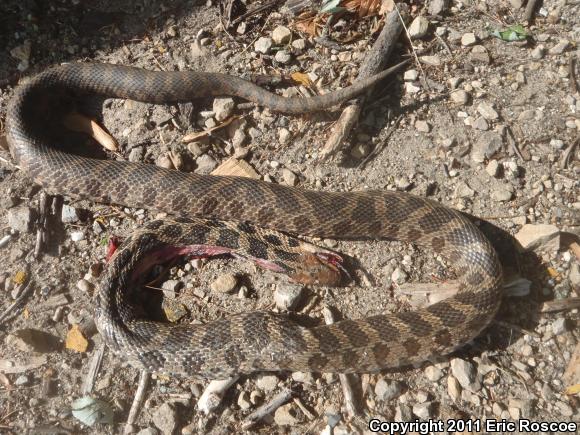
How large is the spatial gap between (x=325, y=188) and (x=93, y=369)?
345 cm

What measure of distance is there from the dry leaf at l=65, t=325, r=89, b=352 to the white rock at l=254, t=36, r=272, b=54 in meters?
4.26

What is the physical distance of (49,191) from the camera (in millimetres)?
6457

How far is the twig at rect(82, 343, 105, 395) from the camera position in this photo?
5.54 metres

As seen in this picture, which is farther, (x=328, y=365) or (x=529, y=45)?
(x=529, y=45)

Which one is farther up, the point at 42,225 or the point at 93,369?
the point at 42,225

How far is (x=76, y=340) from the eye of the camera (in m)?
5.77

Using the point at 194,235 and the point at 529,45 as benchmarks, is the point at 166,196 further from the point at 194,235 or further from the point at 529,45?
the point at 529,45

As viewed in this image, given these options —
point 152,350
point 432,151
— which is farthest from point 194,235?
point 432,151

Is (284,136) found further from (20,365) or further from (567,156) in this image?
(20,365)

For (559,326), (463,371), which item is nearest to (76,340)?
(463,371)

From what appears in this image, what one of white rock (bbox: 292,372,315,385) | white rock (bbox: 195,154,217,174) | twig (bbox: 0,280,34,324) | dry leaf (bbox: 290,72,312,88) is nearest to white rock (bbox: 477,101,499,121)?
dry leaf (bbox: 290,72,312,88)

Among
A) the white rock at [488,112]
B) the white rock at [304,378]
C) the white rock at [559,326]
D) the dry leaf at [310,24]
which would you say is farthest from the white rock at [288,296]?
the dry leaf at [310,24]

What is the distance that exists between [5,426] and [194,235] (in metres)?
2.77

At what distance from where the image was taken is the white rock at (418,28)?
6.92 meters
